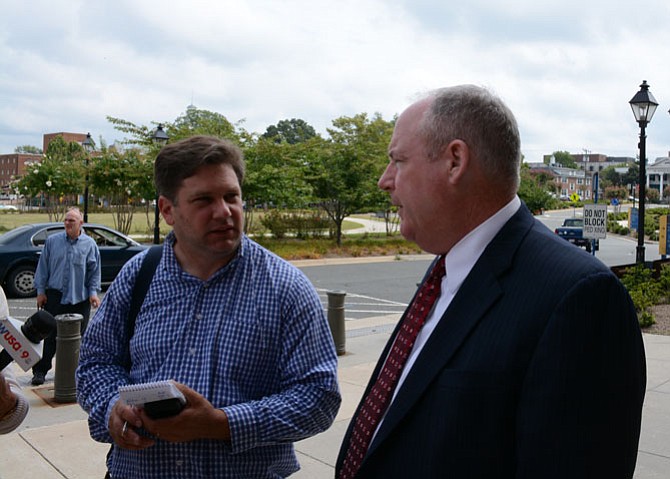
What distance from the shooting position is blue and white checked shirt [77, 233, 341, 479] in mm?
2186

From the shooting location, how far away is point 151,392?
6.39 ft

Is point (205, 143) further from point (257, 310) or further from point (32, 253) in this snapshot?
point (32, 253)

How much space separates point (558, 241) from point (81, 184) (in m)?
27.8

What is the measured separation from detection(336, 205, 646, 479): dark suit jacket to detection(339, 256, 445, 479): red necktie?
0.55 ft

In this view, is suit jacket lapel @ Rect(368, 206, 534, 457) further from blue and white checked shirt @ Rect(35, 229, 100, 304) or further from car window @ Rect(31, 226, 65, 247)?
car window @ Rect(31, 226, 65, 247)

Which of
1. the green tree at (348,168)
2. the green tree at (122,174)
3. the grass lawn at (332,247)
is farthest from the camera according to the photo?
the green tree at (348,168)

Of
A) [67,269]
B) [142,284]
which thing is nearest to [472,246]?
[142,284]

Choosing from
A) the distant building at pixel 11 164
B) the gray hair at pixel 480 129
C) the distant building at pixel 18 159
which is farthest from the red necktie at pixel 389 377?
the distant building at pixel 11 164

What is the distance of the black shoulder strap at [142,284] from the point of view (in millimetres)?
2398

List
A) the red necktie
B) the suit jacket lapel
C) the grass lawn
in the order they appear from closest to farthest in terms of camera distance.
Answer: the suit jacket lapel
the red necktie
the grass lawn

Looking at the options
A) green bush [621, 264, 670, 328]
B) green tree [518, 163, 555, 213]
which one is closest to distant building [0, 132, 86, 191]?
green tree [518, 163, 555, 213]

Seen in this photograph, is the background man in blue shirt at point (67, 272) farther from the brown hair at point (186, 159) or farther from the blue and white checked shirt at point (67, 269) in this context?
the brown hair at point (186, 159)

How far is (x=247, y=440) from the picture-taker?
6.98 feet

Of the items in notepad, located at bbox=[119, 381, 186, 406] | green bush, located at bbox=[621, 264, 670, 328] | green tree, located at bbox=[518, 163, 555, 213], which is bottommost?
green bush, located at bbox=[621, 264, 670, 328]
